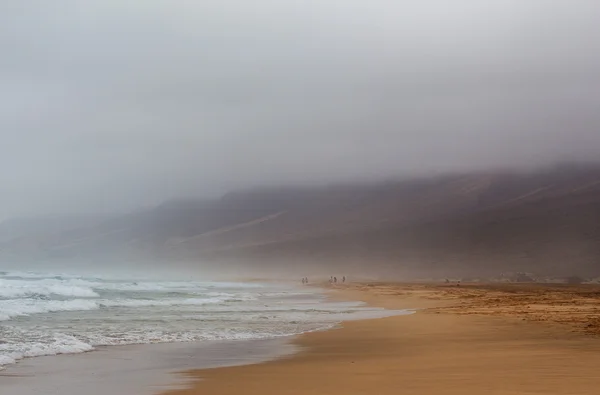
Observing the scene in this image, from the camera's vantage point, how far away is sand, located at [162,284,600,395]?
9188mm

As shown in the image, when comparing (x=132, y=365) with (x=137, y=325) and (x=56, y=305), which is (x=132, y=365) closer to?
(x=137, y=325)

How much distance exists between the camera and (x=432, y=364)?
37.3ft

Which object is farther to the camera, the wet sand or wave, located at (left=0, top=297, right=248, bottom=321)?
wave, located at (left=0, top=297, right=248, bottom=321)

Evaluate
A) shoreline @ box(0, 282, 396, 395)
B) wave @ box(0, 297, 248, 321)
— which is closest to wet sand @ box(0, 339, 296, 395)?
shoreline @ box(0, 282, 396, 395)

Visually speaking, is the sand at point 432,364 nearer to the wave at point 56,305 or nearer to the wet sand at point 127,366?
the wet sand at point 127,366

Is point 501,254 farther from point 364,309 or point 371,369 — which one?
point 371,369

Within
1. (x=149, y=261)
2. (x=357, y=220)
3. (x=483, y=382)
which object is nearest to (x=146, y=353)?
(x=483, y=382)

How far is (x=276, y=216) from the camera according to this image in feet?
614

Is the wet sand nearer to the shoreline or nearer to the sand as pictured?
the shoreline

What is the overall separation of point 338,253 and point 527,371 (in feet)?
412

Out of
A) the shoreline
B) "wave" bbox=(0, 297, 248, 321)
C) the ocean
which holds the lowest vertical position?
the shoreline

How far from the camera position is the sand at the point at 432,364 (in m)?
9.19

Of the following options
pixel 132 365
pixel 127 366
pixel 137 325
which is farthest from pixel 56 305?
pixel 127 366

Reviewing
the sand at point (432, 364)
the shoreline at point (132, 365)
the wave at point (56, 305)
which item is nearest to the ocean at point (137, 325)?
the wave at point (56, 305)
